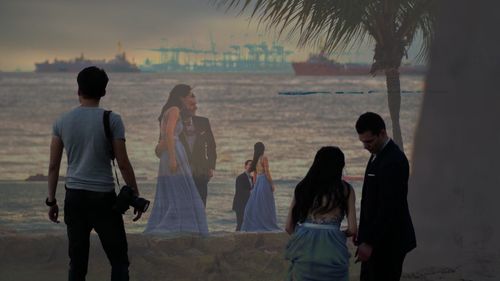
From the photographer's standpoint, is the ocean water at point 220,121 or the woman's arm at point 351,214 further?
the ocean water at point 220,121

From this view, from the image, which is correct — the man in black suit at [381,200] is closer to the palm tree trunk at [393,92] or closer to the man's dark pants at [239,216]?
the palm tree trunk at [393,92]

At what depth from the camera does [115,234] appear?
5395 mm

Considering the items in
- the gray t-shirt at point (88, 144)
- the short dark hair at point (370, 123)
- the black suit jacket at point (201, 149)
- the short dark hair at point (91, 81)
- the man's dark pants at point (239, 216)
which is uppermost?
the short dark hair at point (91, 81)

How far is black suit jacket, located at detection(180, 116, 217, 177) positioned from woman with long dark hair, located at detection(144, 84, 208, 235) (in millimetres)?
65

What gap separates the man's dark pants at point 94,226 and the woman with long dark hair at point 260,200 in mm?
5177

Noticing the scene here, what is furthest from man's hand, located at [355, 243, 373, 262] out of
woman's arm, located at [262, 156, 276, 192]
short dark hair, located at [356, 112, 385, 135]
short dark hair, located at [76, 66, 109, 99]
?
woman's arm, located at [262, 156, 276, 192]

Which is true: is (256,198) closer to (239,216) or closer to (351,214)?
(239,216)

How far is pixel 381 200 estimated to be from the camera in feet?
17.1

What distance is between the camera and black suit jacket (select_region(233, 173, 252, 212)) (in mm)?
10789

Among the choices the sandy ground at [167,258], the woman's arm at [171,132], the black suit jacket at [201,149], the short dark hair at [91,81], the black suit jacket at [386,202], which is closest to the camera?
the black suit jacket at [386,202]

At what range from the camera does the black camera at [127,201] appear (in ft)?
17.3

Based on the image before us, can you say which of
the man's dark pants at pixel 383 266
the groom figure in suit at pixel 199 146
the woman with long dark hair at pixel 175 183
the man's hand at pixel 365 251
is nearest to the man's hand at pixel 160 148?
the woman with long dark hair at pixel 175 183

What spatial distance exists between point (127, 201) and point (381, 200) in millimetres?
1212

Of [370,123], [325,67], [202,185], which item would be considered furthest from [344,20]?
[370,123]
